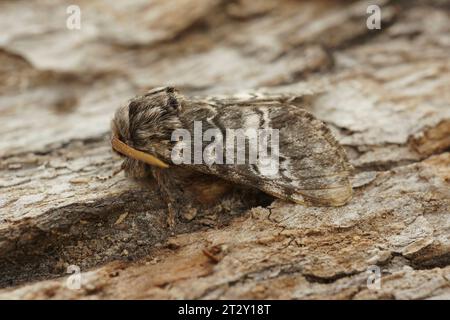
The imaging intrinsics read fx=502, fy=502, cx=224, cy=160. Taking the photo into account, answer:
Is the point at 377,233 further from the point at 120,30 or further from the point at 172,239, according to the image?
the point at 120,30

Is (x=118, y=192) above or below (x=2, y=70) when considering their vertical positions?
below

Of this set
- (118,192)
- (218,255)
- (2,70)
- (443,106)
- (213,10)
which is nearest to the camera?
(218,255)

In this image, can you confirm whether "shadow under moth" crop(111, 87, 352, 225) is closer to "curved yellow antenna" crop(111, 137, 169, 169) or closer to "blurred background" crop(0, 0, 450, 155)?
"curved yellow antenna" crop(111, 137, 169, 169)

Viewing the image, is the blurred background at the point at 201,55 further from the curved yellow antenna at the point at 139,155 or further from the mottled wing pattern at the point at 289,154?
the curved yellow antenna at the point at 139,155

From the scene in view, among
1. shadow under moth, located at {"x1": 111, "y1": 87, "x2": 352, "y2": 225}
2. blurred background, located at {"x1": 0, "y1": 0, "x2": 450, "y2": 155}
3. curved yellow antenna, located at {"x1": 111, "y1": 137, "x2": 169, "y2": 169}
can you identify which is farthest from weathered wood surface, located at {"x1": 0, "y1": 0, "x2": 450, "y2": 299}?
curved yellow antenna, located at {"x1": 111, "y1": 137, "x2": 169, "y2": 169}

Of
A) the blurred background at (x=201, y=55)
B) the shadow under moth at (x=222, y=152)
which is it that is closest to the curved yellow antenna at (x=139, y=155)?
the shadow under moth at (x=222, y=152)
